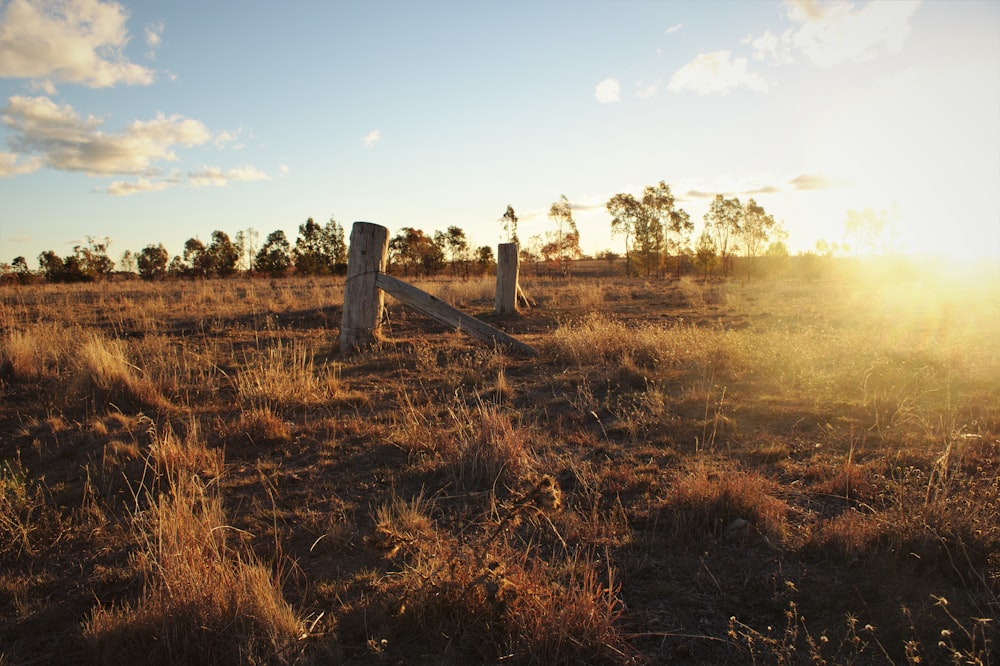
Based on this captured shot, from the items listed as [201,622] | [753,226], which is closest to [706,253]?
[753,226]

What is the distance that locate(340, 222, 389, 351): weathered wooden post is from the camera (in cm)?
673

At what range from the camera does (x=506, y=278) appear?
10703 millimetres

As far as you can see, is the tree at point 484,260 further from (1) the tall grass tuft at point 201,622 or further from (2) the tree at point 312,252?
(1) the tall grass tuft at point 201,622

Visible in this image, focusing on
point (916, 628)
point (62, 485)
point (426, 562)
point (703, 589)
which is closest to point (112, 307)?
point (62, 485)

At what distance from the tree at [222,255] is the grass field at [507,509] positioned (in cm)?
3388

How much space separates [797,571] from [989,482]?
1.75m

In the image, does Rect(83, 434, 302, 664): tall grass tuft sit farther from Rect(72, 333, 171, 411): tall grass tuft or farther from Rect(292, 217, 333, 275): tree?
Rect(292, 217, 333, 275): tree

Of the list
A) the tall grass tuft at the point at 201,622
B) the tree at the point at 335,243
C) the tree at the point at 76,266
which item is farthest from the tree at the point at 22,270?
the tall grass tuft at the point at 201,622

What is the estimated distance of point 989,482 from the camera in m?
3.16

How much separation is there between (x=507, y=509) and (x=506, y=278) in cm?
821

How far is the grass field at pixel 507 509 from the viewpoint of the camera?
1982 mm

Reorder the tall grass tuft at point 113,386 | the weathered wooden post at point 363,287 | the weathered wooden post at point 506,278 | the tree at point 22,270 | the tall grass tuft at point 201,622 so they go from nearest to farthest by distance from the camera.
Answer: the tall grass tuft at point 201,622
the tall grass tuft at point 113,386
the weathered wooden post at point 363,287
the weathered wooden post at point 506,278
the tree at point 22,270

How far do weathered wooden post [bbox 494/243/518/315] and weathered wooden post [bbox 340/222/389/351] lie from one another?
401 centimetres

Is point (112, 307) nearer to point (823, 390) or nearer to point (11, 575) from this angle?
point (11, 575)
